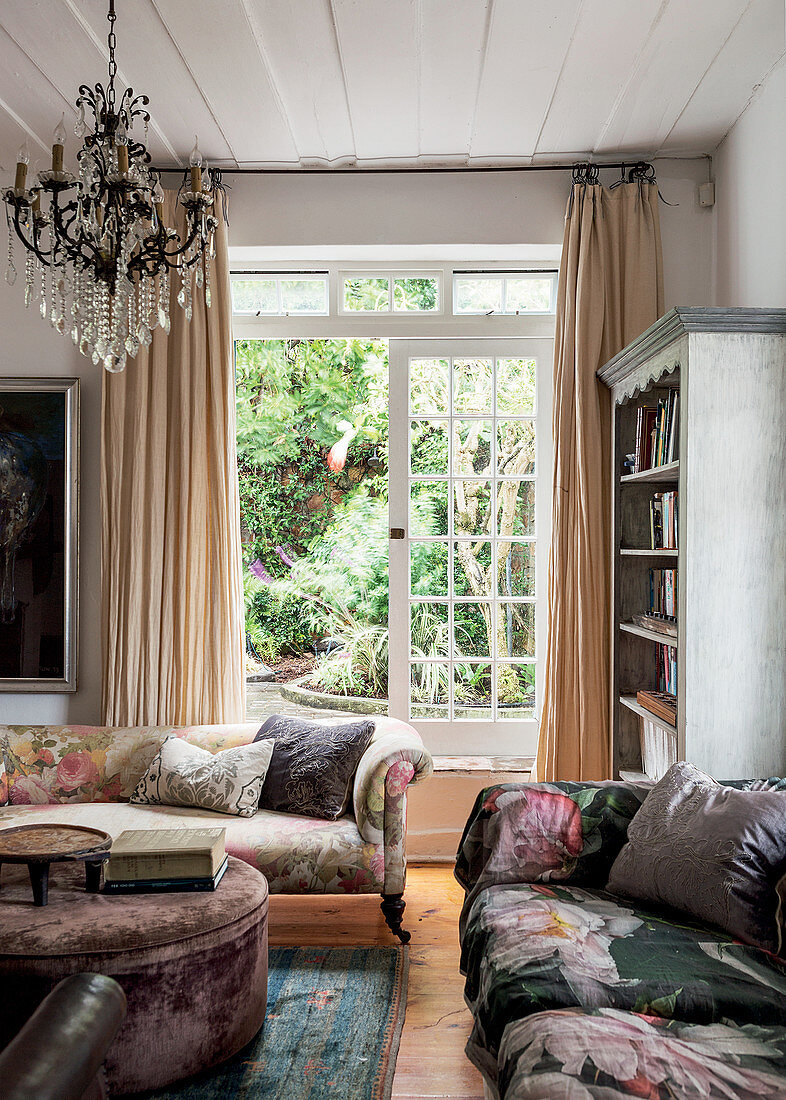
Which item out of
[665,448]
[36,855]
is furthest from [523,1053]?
[665,448]

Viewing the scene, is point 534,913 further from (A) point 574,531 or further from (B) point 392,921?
(A) point 574,531

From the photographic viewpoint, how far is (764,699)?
247 centimetres

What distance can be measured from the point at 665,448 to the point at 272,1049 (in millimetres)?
2142

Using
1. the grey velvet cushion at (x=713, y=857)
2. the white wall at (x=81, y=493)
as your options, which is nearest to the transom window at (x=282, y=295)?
the white wall at (x=81, y=493)

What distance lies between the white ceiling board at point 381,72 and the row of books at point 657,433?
4.51ft

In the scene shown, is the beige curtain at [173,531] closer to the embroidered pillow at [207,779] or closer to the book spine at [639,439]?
the embroidered pillow at [207,779]

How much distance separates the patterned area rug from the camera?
198 centimetres

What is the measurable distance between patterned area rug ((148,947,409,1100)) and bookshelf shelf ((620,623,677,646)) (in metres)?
1.33

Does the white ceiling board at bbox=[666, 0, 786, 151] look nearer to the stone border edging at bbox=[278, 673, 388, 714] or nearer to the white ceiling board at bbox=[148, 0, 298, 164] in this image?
the white ceiling board at bbox=[148, 0, 298, 164]

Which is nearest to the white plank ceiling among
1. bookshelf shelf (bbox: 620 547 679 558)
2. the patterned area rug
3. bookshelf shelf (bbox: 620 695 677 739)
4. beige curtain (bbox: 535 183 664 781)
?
beige curtain (bbox: 535 183 664 781)

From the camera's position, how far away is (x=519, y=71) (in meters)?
2.75

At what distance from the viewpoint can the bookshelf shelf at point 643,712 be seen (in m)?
2.67

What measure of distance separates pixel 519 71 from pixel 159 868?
2.68m

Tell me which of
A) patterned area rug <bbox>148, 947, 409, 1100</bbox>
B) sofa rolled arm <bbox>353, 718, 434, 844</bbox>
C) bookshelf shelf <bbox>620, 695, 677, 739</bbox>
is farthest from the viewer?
sofa rolled arm <bbox>353, 718, 434, 844</bbox>
